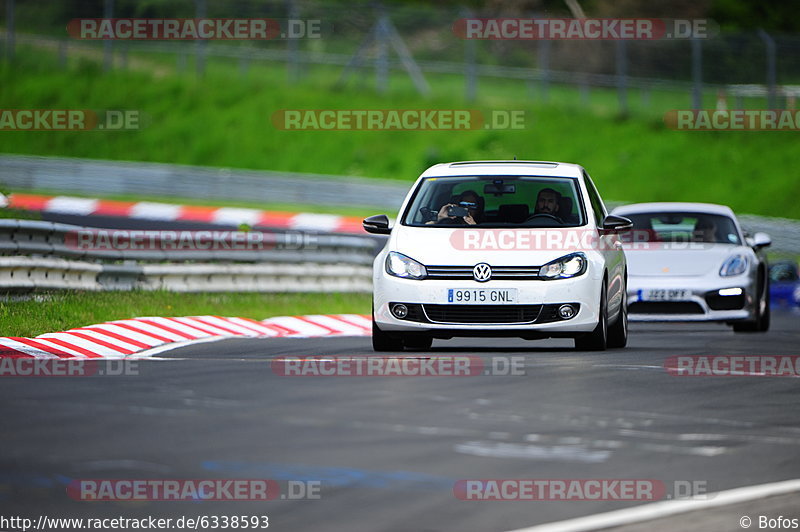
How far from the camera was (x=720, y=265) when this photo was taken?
1717cm

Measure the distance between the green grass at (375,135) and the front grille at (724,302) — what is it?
2472 centimetres

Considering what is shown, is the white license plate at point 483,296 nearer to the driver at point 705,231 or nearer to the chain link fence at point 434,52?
the driver at point 705,231

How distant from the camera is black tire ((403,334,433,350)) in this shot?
13.6 m

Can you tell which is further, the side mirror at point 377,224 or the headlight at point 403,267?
the side mirror at point 377,224

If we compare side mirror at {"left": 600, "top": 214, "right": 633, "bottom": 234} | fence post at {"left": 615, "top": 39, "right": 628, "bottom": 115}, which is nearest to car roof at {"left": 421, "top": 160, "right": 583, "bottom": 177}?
side mirror at {"left": 600, "top": 214, "right": 633, "bottom": 234}

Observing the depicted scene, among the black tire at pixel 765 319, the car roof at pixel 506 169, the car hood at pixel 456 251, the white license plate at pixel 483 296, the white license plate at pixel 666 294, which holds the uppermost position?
the car roof at pixel 506 169

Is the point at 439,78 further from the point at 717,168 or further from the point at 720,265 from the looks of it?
the point at 720,265

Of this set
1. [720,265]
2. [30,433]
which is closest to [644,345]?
[720,265]

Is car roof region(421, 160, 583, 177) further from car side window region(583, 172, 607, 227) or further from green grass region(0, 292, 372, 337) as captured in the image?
green grass region(0, 292, 372, 337)

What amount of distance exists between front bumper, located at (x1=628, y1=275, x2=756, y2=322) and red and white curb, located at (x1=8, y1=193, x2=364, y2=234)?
14590 mm

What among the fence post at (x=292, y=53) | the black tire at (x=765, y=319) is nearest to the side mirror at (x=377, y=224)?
the black tire at (x=765, y=319)

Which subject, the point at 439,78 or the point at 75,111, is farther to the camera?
the point at 75,111

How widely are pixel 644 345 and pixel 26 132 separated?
3568 centimetres

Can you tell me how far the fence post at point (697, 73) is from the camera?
4109 centimetres
